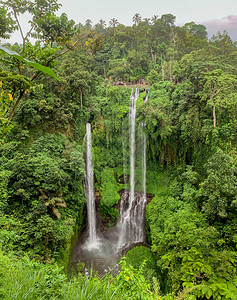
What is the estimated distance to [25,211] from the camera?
830cm

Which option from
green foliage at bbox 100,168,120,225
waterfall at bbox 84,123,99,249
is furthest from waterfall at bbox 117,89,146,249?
waterfall at bbox 84,123,99,249

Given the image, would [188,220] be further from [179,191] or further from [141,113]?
[141,113]

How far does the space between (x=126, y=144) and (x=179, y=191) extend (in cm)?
577

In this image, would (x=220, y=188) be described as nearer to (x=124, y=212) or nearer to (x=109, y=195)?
(x=124, y=212)

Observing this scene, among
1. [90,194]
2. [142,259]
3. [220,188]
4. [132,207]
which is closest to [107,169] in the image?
[90,194]

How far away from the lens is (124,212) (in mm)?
12883

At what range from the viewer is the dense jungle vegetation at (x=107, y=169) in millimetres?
2525

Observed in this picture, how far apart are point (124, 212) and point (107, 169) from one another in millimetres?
3485

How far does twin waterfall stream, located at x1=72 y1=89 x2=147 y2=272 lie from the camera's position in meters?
10.8

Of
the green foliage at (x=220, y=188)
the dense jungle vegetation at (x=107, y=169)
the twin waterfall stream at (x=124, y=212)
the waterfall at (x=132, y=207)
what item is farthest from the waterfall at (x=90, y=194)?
the green foliage at (x=220, y=188)

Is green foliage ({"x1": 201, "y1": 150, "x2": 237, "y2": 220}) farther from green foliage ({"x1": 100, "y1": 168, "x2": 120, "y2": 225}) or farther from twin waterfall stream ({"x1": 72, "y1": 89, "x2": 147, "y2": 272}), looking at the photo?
green foliage ({"x1": 100, "y1": 168, "x2": 120, "y2": 225})

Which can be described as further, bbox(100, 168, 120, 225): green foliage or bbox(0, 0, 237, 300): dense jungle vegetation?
bbox(100, 168, 120, 225): green foliage

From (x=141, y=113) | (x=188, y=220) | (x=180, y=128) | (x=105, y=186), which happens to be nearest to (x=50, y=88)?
(x=141, y=113)

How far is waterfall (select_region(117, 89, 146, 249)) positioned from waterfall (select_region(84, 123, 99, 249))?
170 centimetres
